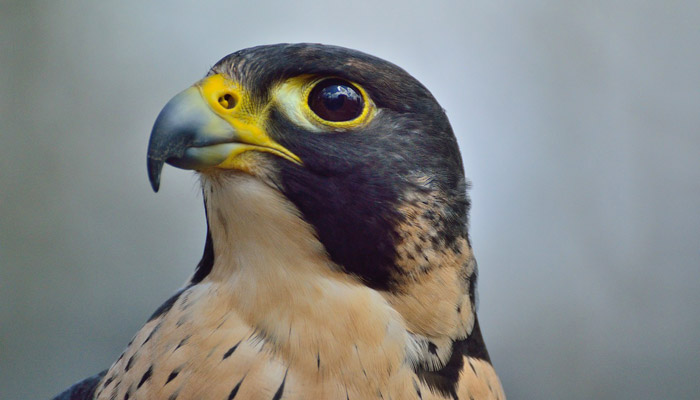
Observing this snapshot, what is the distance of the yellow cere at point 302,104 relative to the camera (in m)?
1.01

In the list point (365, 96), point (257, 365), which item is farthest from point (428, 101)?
point (257, 365)

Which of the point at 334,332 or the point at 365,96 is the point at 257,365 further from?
the point at 365,96

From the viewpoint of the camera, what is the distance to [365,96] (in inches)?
41.8

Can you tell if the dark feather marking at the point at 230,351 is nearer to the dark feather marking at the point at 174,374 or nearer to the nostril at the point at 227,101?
the dark feather marking at the point at 174,374

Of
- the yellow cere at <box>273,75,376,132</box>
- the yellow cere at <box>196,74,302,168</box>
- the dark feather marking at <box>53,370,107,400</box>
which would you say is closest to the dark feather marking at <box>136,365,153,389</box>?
the yellow cere at <box>196,74,302,168</box>

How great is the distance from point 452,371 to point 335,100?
1.67 ft

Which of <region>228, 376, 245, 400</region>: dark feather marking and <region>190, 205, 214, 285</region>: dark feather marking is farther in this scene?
<region>190, 205, 214, 285</region>: dark feather marking

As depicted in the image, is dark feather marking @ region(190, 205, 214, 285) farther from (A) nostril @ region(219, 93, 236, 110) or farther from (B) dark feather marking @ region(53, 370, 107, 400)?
(B) dark feather marking @ region(53, 370, 107, 400)

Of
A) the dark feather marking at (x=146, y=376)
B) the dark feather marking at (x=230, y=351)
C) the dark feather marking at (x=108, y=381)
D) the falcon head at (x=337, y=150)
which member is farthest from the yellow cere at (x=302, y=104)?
the dark feather marking at (x=108, y=381)

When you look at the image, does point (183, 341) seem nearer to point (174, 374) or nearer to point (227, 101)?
point (174, 374)

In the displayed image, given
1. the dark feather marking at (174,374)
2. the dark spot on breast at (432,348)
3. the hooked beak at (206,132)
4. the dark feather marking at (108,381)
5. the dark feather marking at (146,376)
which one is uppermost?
the hooked beak at (206,132)

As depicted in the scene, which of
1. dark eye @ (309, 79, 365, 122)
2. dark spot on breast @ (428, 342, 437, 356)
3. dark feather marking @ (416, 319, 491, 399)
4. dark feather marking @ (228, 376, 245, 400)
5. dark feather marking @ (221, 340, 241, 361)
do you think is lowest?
dark feather marking @ (228, 376, 245, 400)

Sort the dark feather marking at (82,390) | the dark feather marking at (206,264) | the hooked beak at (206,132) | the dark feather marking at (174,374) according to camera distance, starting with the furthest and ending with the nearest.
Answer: the dark feather marking at (82,390) → the dark feather marking at (206,264) → the dark feather marking at (174,374) → the hooked beak at (206,132)

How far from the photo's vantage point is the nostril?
99cm
